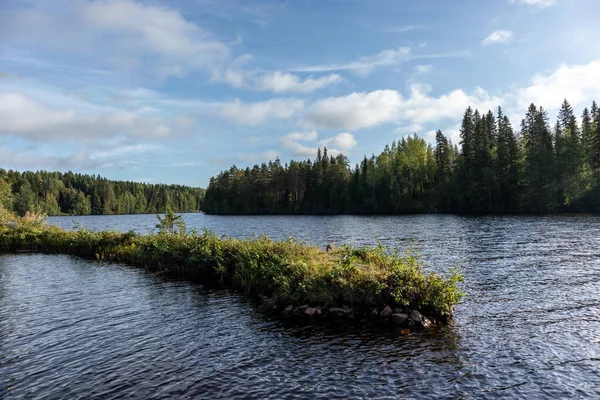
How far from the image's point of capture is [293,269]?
20.5 meters

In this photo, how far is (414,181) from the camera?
13288cm

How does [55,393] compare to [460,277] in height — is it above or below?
below

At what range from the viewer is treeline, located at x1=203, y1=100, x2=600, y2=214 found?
305ft

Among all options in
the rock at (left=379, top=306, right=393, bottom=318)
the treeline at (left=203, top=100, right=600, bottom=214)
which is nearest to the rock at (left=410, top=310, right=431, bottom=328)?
the rock at (left=379, top=306, right=393, bottom=318)

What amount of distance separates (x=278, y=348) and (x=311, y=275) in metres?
5.51

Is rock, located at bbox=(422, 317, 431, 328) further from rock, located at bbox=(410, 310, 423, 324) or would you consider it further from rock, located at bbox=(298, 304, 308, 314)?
rock, located at bbox=(298, 304, 308, 314)

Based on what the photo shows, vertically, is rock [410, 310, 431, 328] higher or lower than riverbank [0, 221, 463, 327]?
lower

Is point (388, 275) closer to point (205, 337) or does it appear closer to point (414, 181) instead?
point (205, 337)

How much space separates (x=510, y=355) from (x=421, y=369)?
3.52 metres

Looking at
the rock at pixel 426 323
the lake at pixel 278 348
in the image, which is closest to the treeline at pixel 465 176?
the lake at pixel 278 348

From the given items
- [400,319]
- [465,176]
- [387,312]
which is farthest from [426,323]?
[465,176]

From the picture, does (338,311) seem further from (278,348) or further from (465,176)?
(465,176)

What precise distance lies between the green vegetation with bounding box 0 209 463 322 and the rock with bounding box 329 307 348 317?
0.36 meters

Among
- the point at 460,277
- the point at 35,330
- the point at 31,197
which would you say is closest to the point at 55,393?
the point at 35,330
